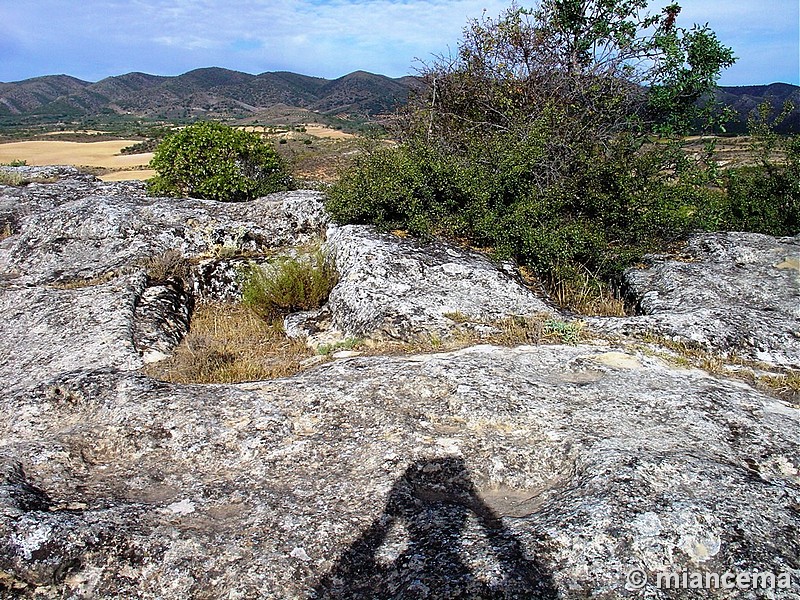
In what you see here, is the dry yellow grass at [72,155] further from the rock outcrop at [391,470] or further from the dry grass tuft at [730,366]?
the dry grass tuft at [730,366]

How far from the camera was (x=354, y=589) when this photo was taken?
2.94 m

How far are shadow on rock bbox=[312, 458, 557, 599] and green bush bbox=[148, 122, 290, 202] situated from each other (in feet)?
26.1

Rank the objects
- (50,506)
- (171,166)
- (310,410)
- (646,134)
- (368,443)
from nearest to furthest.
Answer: (50,506)
(368,443)
(310,410)
(171,166)
(646,134)

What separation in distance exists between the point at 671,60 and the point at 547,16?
239 centimetres

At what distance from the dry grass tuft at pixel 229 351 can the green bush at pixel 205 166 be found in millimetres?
3280

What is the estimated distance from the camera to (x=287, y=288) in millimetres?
7172

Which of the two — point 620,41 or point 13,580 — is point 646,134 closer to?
point 620,41

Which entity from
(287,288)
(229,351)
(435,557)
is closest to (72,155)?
(287,288)

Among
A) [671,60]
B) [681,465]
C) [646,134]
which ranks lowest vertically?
[681,465]

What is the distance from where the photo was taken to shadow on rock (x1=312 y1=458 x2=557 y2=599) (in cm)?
278

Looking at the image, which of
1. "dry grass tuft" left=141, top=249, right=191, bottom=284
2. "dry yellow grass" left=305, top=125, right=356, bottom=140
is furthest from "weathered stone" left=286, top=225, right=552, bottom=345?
"dry yellow grass" left=305, top=125, right=356, bottom=140

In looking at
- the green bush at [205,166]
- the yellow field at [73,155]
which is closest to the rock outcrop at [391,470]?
the green bush at [205,166]

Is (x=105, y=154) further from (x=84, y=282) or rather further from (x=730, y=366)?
(x=730, y=366)

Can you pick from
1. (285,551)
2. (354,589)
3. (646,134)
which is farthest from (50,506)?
(646,134)
